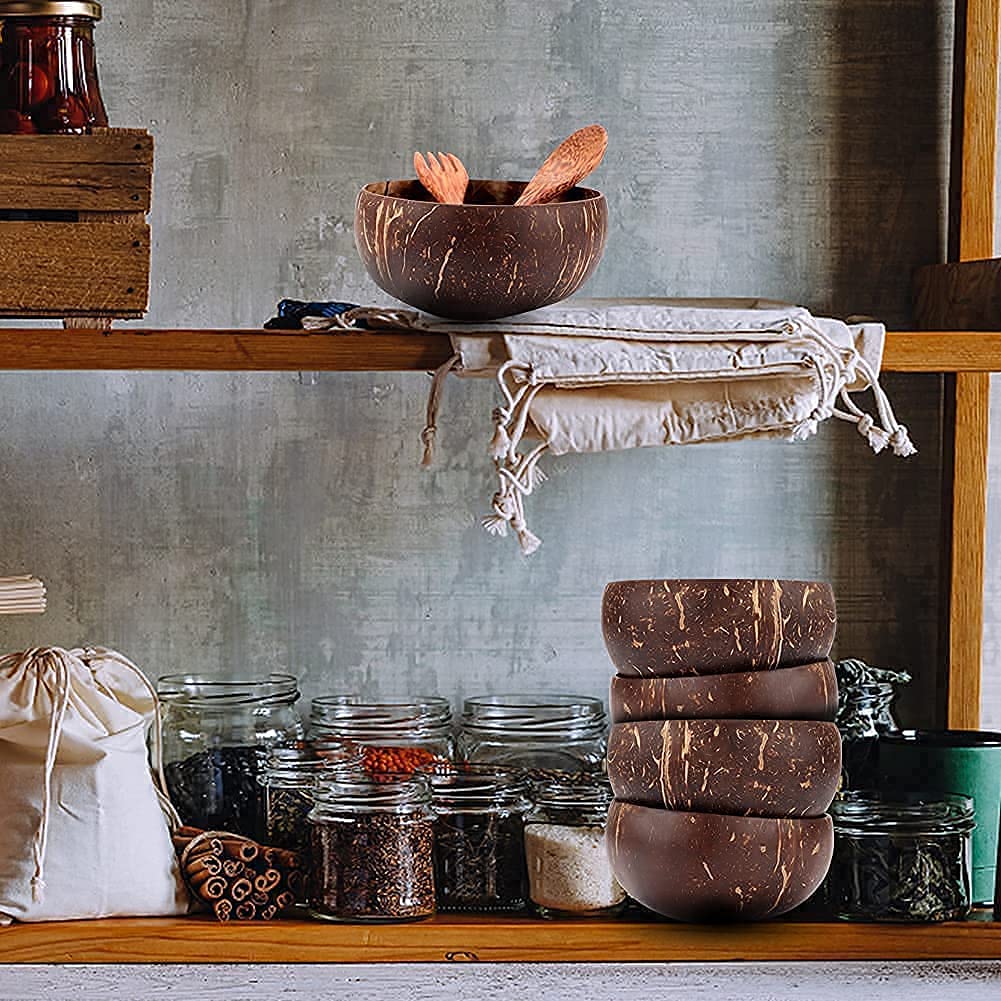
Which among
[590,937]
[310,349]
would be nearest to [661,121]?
[310,349]

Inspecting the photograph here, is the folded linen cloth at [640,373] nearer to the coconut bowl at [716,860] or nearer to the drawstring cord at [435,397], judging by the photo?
the drawstring cord at [435,397]

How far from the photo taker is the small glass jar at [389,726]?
131cm

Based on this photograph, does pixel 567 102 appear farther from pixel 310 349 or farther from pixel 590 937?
pixel 590 937

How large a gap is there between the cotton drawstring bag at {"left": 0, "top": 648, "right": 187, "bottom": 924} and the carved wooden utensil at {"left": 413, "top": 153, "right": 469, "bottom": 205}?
0.46 m

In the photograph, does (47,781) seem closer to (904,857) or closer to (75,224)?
(75,224)

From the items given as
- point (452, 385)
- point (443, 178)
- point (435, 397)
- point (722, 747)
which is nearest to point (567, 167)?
point (443, 178)

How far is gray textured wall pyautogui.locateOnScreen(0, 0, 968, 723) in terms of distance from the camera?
1.41 meters

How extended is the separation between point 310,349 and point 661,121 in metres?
0.49

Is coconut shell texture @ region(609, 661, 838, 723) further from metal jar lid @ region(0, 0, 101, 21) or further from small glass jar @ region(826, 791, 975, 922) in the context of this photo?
metal jar lid @ region(0, 0, 101, 21)

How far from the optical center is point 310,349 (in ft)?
3.67

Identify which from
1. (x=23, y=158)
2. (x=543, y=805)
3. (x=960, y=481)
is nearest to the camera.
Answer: (x=23, y=158)

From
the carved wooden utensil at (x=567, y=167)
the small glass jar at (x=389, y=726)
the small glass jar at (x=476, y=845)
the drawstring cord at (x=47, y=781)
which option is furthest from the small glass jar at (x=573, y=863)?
the carved wooden utensil at (x=567, y=167)

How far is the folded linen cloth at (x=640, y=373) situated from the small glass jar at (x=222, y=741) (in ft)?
1.04

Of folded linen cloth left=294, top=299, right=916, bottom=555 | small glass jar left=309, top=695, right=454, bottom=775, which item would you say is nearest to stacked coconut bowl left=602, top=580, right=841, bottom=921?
folded linen cloth left=294, top=299, right=916, bottom=555
